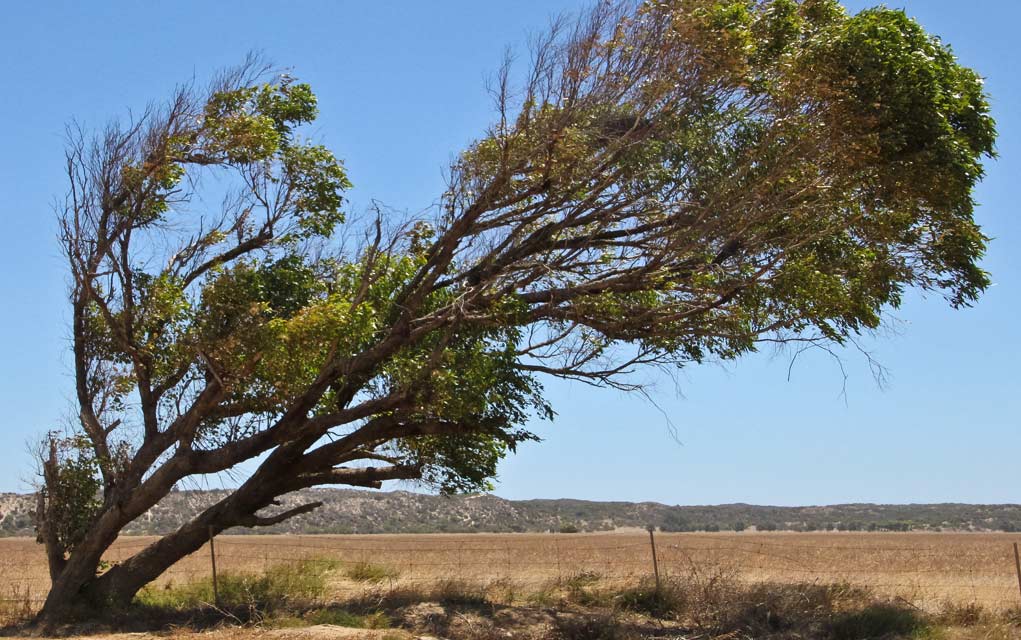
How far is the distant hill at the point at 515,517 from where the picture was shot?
68.6 meters

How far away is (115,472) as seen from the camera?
18656mm

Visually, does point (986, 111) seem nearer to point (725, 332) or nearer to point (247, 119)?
point (725, 332)

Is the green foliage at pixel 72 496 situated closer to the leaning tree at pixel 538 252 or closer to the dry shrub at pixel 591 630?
the leaning tree at pixel 538 252

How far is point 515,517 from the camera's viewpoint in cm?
7525

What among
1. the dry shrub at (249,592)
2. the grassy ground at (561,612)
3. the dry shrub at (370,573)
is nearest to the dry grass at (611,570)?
the dry shrub at (370,573)

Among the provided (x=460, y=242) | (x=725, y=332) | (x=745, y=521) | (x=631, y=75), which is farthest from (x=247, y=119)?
(x=745, y=521)

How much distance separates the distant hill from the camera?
6856 cm

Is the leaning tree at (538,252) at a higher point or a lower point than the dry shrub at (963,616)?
higher

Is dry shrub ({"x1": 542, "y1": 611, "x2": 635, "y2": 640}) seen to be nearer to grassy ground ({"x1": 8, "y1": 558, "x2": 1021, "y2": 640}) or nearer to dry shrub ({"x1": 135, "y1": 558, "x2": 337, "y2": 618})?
grassy ground ({"x1": 8, "y1": 558, "x2": 1021, "y2": 640})

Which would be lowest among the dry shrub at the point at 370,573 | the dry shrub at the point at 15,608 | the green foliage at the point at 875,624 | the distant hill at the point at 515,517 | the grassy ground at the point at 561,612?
the green foliage at the point at 875,624

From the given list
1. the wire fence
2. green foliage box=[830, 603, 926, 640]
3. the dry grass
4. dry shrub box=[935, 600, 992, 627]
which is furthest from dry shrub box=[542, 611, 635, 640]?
dry shrub box=[935, 600, 992, 627]

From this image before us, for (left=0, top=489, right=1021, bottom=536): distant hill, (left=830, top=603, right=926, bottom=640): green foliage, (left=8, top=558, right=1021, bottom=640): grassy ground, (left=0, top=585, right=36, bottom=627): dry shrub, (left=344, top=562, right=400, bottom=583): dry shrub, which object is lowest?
(left=830, top=603, right=926, bottom=640): green foliage

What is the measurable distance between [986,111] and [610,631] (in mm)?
8804

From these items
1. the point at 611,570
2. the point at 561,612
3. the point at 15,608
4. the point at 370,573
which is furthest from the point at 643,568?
the point at 15,608
